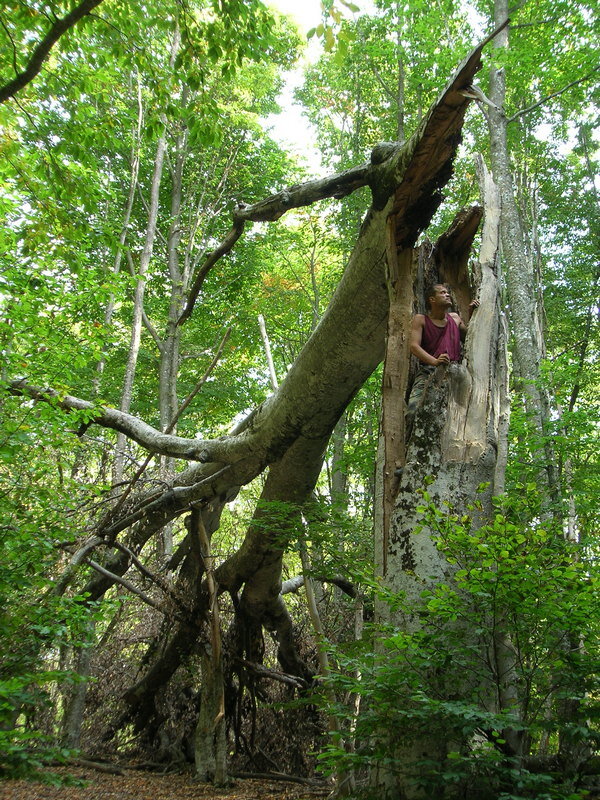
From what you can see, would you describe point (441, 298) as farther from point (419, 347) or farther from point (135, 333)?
point (135, 333)

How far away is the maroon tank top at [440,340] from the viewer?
3443mm

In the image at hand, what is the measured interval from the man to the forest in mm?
62

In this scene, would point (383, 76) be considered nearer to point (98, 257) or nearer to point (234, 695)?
point (98, 257)

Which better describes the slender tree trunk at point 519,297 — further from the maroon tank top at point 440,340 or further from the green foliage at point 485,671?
the green foliage at point 485,671

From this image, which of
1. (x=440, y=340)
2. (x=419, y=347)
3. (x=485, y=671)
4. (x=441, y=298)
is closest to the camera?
A: (x=485, y=671)

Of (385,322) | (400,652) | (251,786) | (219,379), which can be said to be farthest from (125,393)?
(400,652)

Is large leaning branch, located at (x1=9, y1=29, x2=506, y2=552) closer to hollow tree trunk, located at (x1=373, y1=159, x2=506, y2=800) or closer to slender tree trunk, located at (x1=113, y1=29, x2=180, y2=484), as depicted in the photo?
hollow tree trunk, located at (x1=373, y1=159, x2=506, y2=800)

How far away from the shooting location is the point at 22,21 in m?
3.54

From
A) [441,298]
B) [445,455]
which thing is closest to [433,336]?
[441,298]

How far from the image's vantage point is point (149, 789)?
5289 millimetres

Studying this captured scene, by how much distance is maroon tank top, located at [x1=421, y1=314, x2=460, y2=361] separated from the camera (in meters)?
3.44

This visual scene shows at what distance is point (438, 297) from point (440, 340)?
38 cm

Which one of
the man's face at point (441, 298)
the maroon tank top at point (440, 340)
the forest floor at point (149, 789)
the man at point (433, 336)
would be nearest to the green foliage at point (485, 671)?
the man at point (433, 336)

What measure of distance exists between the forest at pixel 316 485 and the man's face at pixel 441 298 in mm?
92
